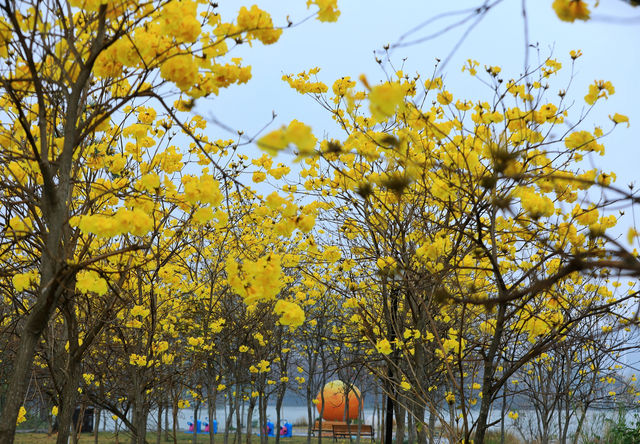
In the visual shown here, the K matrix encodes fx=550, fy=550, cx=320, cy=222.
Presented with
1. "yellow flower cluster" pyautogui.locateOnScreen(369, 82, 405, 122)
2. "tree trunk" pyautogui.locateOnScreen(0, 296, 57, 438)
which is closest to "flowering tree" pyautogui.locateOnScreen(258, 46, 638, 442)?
"yellow flower cluster" pyautogui.locateOnScreen(369, 82, 405, 122)

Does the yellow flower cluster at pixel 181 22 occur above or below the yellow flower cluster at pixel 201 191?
above

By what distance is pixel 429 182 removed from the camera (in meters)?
5.00

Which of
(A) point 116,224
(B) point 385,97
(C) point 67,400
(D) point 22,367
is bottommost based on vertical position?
(C) point 67,400

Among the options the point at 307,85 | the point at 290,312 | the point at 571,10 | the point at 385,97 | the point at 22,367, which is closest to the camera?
the point at 385,97

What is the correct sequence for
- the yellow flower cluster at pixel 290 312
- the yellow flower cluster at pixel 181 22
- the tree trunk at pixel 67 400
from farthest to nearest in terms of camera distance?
the tree trunk at pixel 67 400
the yellow flower cluster at pixel 290 312
the yellow flower cluster at pixel 181 22

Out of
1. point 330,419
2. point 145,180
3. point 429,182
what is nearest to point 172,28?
point 145,180

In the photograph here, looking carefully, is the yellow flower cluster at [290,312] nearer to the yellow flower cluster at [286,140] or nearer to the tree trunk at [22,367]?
Result: the tree trunk at [22,367]

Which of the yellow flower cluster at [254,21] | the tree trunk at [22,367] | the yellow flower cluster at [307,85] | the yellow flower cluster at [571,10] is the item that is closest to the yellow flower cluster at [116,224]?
the tree trunk at [22,367]

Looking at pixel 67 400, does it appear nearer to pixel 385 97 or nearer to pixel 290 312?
pixel 290 312

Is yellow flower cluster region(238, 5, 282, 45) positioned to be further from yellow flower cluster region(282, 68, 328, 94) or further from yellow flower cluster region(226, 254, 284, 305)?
yellow flower cluster region(282, 68, 328, 94)

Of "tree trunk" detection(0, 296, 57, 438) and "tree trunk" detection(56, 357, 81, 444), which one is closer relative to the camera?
"tree trunk" detection(0, 296, 57, 438)

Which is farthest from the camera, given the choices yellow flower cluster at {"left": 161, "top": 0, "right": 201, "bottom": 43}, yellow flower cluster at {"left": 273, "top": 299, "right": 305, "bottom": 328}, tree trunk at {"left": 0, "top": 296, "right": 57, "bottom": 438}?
yellow flower cluster at {"left": 273, "top": 299, "right": 305, "bottom": 328}

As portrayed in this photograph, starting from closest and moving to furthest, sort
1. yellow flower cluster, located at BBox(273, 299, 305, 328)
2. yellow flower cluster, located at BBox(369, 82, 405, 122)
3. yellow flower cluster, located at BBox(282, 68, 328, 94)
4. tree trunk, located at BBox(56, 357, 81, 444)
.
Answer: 1. yellow flower cluster, located at BBox(369, 82, 405, 122)
2. yellow flower cluster, located at BBox(273, 299, 305, 328)
3. tree trunk, located at BBox(56, 357, 81, 444)
4. yellow flower cluster, located at BBox(282, 68, 328, 94)

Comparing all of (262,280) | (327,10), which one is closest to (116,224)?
(262,280)
